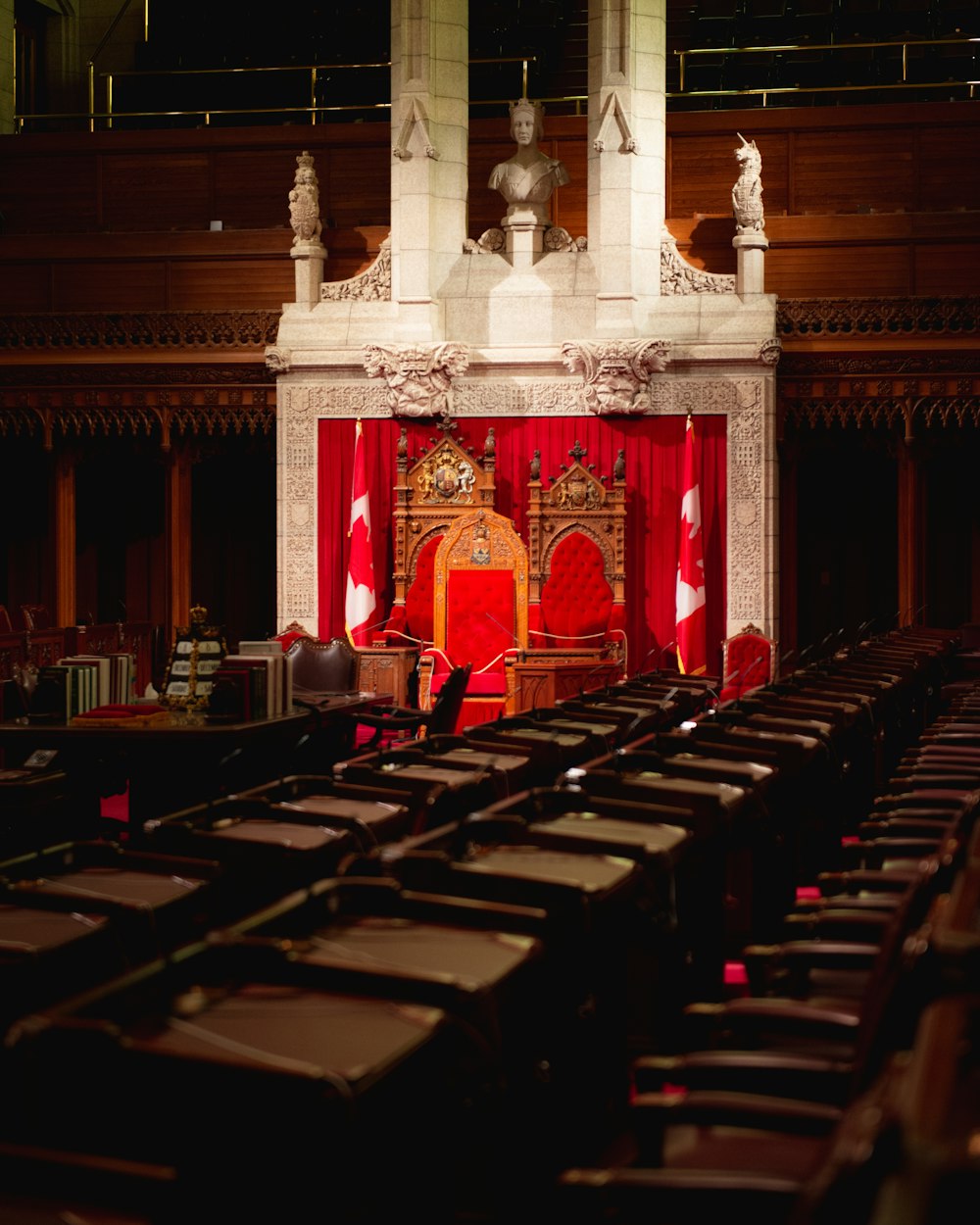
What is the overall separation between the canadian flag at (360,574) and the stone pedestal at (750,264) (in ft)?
11.5

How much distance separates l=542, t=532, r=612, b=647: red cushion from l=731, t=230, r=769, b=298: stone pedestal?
2.45 m

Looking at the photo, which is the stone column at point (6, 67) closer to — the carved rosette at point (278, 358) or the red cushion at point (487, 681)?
the carved rosette at point (278, 358)

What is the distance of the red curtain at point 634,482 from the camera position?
12.3 m

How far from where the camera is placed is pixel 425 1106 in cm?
230

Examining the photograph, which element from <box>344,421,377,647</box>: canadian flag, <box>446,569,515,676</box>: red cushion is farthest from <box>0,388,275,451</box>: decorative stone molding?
<box>446,569,515,676</box>: red cushion

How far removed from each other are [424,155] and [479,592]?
378cm

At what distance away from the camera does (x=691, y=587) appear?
12.0 meters

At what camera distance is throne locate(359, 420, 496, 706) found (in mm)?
12148

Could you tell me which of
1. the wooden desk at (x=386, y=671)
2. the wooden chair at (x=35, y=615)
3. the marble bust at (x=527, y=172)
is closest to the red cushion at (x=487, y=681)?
the wooden desk at (x=386, y=671)

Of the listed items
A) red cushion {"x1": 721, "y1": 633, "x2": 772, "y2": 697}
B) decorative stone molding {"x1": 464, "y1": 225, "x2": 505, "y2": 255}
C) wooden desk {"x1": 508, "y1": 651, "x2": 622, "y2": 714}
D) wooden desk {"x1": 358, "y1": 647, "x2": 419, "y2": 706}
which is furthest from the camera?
decorative stone molding {"x1": 464, "y1": 225, "x2": 505, "y2": 255}

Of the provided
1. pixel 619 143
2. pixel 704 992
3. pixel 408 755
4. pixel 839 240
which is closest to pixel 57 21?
pixel 619 143

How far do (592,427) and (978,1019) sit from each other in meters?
10.8

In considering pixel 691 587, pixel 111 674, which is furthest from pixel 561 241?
pixel 111 674

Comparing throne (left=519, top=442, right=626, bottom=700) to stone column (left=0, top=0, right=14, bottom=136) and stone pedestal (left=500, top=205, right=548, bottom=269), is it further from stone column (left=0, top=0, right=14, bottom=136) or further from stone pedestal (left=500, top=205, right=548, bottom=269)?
stone column (left=0, top=0, right=14, bottom=136)
